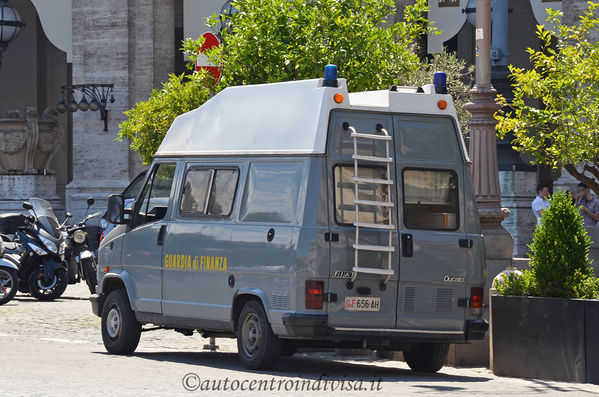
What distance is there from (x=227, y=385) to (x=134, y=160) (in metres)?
21.3

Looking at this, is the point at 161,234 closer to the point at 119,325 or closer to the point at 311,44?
the point at 119,325

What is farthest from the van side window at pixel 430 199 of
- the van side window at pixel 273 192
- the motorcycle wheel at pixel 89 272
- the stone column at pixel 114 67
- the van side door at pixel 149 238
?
the stone column at pixel 114 67

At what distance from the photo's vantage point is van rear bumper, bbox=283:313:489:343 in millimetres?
11609

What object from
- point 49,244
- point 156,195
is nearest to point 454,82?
point 49,244

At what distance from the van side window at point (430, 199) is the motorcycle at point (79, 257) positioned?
978cm

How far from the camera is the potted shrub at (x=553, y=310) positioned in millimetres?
11711

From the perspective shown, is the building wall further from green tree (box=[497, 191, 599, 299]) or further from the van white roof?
green tree (box=[497, 191, 599, 299])

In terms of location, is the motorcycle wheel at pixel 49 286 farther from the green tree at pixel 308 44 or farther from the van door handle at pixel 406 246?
the van door handle at pixel 406 246

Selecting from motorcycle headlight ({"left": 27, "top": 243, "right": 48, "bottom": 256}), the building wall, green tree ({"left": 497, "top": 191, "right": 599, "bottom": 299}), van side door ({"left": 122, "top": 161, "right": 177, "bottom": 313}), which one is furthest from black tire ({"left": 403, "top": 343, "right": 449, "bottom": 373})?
the building wall

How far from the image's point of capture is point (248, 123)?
12.8 m

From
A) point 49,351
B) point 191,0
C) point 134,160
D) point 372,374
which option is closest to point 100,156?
point 134,160

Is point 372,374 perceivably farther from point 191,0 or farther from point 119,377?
point 191,0

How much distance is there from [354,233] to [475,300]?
52.7 inches

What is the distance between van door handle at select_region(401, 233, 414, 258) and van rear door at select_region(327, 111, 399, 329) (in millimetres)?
70
